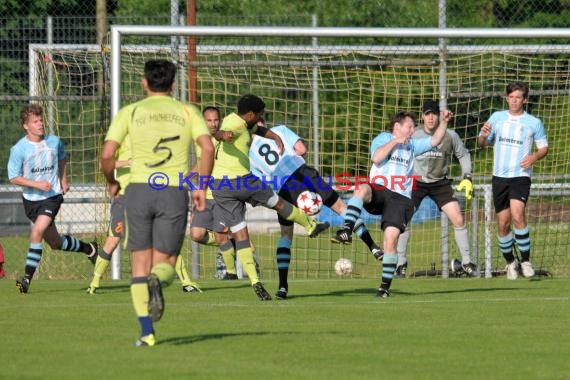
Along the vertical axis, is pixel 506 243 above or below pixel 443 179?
below

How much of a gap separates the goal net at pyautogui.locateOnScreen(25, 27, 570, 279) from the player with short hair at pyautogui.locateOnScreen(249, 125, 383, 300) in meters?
1.60

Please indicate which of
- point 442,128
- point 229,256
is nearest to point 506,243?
point 442,128

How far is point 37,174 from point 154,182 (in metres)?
5.50

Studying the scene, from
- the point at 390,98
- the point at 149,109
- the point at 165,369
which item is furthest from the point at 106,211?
the point at 165,369

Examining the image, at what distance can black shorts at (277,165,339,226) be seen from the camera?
13.8 metres

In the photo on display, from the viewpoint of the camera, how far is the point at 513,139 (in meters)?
14.6

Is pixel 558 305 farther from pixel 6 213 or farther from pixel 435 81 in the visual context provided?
pixel 6 213

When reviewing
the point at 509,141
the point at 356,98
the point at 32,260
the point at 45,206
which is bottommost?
the point at 32,260

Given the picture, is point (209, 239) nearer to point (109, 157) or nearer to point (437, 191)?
point (437, 191)

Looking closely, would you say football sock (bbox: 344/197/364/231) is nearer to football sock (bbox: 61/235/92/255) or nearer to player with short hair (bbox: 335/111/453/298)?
player with short hair (bbox: 335/111/453/298)

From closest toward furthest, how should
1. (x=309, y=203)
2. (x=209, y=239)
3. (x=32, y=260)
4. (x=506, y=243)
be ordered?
(x=309, y=203) < (x=32, y=260) < (x=506, y=243) < (x=209, y=239)

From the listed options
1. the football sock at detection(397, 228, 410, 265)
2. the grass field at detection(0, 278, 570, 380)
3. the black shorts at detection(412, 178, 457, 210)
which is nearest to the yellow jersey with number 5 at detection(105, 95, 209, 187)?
the grass field at detection(0, 278, 570, 380)

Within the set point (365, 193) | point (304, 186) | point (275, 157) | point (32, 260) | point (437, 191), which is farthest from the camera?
point (437, 191)

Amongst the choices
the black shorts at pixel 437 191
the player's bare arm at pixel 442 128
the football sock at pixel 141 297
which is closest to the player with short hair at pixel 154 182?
the football sock at pixel 141 297
